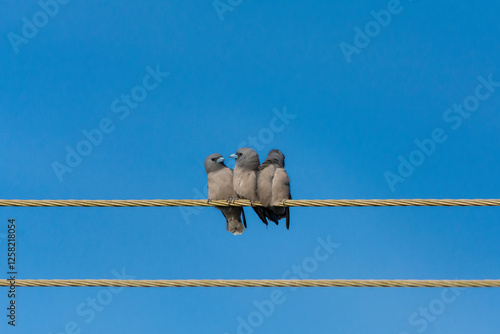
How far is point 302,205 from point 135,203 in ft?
5.80

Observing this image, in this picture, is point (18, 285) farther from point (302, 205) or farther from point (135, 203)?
point (302, 205)

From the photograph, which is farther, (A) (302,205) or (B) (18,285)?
(A) (302,205)


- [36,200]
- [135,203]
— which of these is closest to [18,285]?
[36,200]

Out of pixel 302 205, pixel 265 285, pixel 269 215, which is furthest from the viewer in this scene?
pixel 269 215

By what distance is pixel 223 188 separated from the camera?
10477 millimetres

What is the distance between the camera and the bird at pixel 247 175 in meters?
A: 10.2

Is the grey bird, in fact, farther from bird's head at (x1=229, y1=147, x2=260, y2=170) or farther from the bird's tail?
bird's head at (x1=229, y1=147, x2=260, y2=170)

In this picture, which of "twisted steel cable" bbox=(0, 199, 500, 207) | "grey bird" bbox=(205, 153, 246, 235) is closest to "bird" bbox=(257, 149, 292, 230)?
"grey bird" bbox=(205, 153, 246, 235)

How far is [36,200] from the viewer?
797 centimetres

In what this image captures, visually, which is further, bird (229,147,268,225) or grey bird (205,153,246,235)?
grey bird (205,153,246,235)

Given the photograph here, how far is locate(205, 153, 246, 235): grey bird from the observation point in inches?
413

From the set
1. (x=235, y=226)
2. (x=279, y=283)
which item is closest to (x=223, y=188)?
(x=235, y=226)

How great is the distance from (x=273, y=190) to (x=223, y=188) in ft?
2.82

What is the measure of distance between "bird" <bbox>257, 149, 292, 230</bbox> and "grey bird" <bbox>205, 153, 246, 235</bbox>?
0.49 meters
